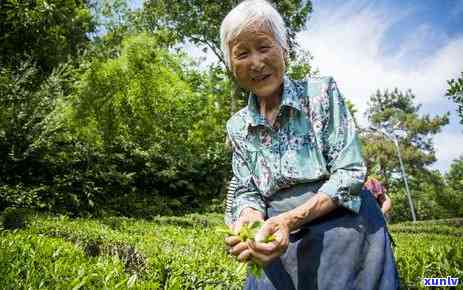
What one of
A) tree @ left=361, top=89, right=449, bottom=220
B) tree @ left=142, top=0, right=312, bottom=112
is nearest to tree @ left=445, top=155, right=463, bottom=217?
tree @ left=361, top=89, right=449, bottom=220

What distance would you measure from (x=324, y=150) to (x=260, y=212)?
0.32 meters

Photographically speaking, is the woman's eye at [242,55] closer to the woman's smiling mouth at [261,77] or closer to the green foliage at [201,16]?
the woman's smiling mouth at [261,77]

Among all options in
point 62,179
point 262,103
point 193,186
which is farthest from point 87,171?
point 262,103

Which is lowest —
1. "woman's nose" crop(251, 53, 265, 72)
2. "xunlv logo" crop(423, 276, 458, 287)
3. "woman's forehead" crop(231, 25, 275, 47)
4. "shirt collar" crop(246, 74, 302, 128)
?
"xunlv logo" crop(423, 276, 458, 287)

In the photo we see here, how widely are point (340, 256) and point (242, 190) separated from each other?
0.44m

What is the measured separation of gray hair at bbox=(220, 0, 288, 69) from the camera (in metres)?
1.36

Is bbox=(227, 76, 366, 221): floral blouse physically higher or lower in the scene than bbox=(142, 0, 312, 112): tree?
lower

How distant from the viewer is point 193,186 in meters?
19.0

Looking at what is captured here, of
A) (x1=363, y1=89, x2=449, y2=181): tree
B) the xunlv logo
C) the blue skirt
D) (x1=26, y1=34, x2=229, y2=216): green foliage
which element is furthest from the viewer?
(x1=363, y1=89, x2=449, y2=181): tree

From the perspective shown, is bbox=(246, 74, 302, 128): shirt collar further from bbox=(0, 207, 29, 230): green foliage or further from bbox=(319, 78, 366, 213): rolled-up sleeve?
bbox=(0, 207, 29, 230): green foliage

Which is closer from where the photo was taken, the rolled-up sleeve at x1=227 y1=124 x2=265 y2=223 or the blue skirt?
the blue skirt

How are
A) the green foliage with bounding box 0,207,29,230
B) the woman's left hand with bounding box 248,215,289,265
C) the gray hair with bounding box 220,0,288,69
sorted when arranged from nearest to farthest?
the woman's left hand with bounding box 248,215,289,265, the gray hair with bounding box 220,0,288,69, the green foliage with bounding box 0,207,29,230

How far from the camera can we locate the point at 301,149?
136cm

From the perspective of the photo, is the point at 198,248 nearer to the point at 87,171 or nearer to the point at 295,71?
the point at 87,171
